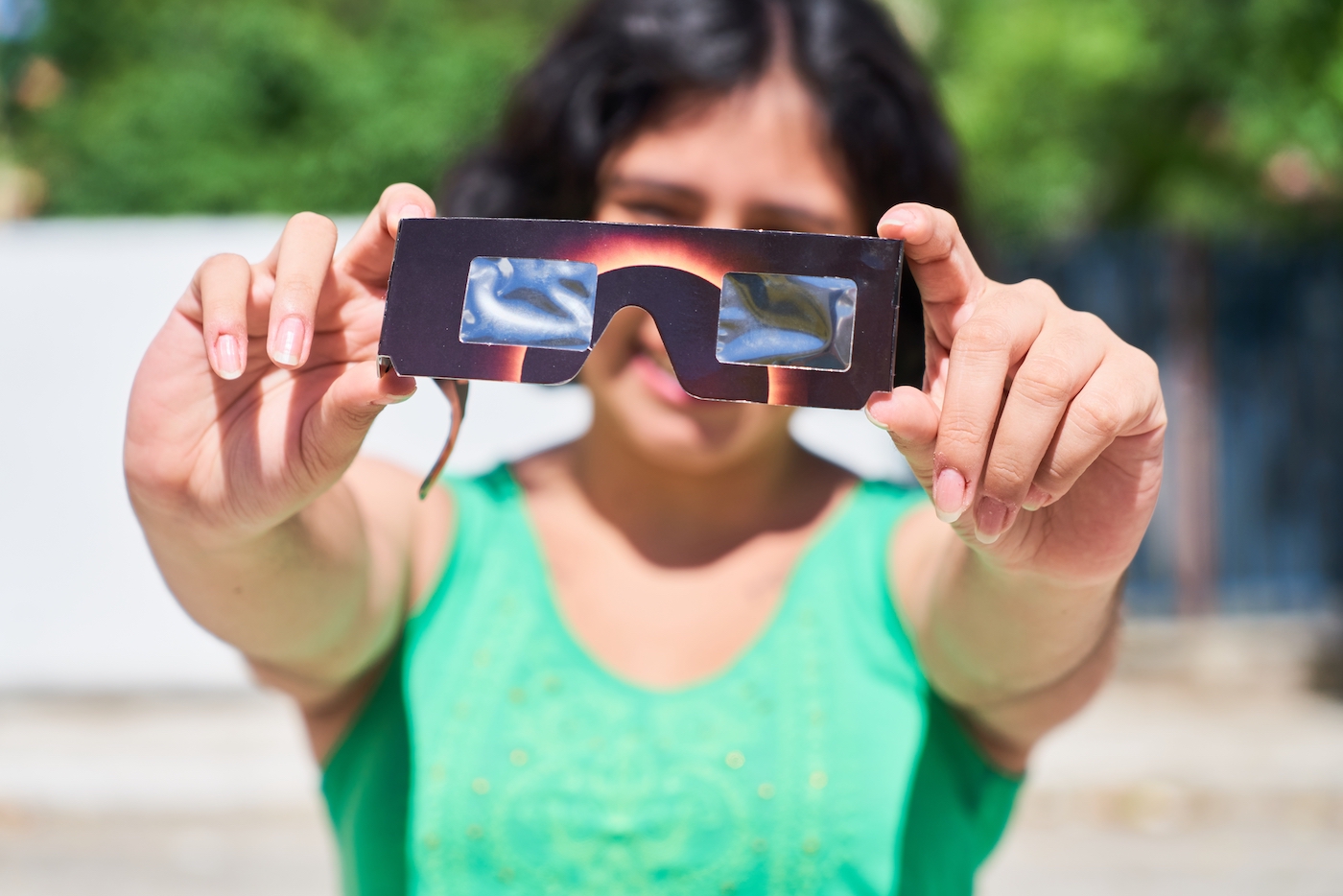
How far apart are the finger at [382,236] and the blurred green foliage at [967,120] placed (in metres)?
5.40

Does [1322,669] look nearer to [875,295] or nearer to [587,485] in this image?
[587,485]

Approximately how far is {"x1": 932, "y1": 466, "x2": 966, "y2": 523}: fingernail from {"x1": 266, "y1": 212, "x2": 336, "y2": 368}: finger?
1.75ft

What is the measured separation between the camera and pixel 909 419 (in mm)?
914

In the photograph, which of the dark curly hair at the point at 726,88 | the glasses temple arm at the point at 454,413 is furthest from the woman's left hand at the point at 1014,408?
the dark curly hair at the point at 726,88

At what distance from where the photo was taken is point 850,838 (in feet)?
4.41

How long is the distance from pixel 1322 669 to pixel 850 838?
580 centimetres

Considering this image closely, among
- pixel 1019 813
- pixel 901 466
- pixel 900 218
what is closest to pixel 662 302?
pixel 900 218

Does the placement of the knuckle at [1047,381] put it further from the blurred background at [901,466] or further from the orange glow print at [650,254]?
the blurred background at [901,466]

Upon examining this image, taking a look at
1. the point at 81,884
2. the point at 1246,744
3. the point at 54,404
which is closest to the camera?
the point at 81,884

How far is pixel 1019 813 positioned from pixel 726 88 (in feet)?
13.5

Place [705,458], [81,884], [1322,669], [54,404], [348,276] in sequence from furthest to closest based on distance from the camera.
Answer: [1322,669]
[54,404]
[81,884]
[705,458]
[348,276]

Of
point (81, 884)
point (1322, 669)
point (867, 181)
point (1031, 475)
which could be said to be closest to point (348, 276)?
point (1031, 475)

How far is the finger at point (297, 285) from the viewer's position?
98cm

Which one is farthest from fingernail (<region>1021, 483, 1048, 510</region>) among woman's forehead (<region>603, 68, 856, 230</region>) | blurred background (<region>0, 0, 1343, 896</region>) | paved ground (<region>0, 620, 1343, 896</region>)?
paved ground (<region>0, 620, 1343, 896</region>)
